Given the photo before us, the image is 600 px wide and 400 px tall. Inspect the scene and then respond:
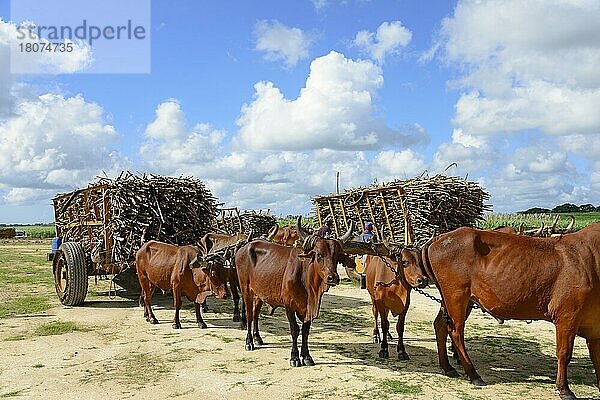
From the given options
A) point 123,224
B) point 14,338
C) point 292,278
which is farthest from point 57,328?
point 292,278

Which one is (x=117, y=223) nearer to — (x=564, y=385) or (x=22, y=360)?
(x=22, y=360)

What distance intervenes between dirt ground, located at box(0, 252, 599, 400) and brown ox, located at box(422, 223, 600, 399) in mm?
786

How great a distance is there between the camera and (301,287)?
8.65 m

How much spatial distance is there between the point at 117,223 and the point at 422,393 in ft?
29.1

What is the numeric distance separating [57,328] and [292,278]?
5.57 metres

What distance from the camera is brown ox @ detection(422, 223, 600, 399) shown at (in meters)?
6.89

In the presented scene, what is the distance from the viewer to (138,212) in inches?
542

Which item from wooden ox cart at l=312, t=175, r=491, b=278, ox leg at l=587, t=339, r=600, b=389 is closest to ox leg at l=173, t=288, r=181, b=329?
wooden ox cart at l=312, t=175, r=491, b=278

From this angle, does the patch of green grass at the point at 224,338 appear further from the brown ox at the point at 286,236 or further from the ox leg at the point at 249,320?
the brown ox at the point at 286,236

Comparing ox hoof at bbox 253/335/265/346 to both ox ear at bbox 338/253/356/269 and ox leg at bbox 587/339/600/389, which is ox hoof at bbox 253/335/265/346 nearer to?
ox ear at bbox 338/253/356/269

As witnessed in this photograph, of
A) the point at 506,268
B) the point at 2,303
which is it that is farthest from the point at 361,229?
the point at 506,268

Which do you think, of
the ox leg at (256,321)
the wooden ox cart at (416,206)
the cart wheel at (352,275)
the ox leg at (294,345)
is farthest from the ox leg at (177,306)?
the cart wheel at (352,275)

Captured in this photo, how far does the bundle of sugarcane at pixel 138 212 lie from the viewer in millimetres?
13688

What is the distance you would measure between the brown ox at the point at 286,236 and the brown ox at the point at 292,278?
14.8 feet
